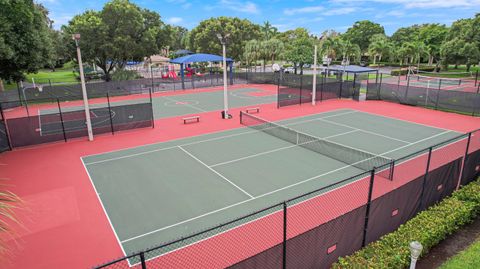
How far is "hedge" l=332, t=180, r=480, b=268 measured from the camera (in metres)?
6.71

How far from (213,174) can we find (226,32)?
43740mm

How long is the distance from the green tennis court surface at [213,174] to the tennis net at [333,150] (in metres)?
0.36

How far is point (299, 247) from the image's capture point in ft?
19.3

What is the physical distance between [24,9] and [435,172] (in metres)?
20.5

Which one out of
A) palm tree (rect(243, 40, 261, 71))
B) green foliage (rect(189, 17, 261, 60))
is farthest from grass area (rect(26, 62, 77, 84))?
palm tree (rect(243, 40, 261, 71))

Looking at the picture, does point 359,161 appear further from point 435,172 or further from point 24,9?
point 24,9

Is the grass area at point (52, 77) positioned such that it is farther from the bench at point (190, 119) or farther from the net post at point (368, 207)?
the net post at point (368, 207)

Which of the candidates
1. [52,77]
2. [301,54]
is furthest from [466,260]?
[52,77]

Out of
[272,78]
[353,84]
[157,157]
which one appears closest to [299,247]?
[157,157]

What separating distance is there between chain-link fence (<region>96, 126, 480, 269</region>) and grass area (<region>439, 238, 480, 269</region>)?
143 centimetres

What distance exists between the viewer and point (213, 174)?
1238 centimetres

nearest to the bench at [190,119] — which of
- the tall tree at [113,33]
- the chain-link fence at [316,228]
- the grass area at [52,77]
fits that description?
the chain-link fence at [316,228]

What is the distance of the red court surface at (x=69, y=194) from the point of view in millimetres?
7836

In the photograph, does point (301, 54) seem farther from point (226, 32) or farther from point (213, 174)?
point (213, 174)
